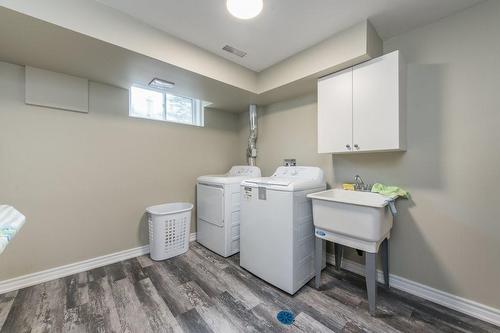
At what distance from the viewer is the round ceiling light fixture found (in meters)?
1.41

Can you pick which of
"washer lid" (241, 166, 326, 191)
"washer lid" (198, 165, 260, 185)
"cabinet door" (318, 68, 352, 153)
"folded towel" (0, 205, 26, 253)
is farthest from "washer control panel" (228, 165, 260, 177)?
"folded towel" (0, 205, 26, 253)

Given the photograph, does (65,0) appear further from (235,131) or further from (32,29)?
(235,131)

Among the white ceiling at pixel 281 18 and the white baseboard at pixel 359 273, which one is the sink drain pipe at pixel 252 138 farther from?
the white baseboard at pixel 359 273

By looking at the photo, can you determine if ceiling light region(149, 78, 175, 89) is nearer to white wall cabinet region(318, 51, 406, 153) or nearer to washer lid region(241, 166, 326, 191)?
washer lid region(241, 166, 326, 191)

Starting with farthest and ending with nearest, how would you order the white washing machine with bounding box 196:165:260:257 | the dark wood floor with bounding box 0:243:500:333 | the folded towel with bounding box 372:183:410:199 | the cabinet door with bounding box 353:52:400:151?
the white washing machine with bounding box 196:165:260:257 → the folded towel with bounding box 372:183:410:199 → the cabinet door with bounding box 353:52:400:151 → the dark wood floor with bounding box 0:243:500:333

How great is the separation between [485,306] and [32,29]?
3.64 m

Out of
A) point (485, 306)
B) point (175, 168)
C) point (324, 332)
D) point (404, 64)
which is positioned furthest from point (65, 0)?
point (485, 306)

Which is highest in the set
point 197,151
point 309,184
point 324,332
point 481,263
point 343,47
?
point 343,47

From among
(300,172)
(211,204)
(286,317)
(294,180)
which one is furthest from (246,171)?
(286,317)

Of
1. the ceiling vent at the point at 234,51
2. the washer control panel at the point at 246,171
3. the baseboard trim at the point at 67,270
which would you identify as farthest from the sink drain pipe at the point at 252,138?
the baseboard trim at the point at 67,270

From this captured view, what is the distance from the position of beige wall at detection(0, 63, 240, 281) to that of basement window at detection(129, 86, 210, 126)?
15cm

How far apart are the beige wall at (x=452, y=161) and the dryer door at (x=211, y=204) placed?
1699 mm

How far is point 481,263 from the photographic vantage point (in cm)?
146

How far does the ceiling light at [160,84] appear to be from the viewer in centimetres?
211
